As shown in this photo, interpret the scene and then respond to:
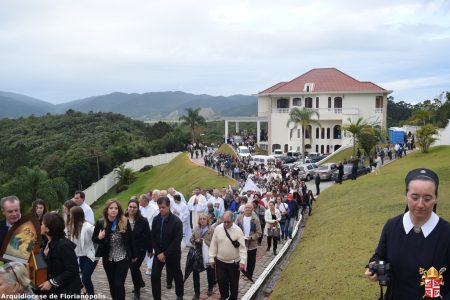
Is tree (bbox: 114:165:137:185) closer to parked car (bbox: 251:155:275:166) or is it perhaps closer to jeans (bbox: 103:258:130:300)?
parked car (bbox: 251:155:275:166)

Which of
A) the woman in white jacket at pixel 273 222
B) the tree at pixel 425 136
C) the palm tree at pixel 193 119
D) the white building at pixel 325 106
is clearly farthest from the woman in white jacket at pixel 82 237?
the palm tree at pixel 193 119

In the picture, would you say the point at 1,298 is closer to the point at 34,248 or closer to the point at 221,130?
the point at 34,248

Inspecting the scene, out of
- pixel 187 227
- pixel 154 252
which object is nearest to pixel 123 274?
pixel 154 252

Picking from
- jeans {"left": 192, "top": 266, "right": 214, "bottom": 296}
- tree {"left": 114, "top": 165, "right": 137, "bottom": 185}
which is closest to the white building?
tree {"left": 114, "top": 165, "right": 137, "bottom": 185}

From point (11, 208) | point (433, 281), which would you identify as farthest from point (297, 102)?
point (433, 281)

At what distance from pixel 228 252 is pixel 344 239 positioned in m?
6.31

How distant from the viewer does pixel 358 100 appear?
51.0 metres

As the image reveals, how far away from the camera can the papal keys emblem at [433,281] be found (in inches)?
137

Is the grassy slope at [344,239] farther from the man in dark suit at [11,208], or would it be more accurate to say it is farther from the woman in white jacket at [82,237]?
the man in dark suit at [11,208]

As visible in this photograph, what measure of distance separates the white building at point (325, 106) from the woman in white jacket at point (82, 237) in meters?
43.3

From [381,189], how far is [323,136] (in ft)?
104

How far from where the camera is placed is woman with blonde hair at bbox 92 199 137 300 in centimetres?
671

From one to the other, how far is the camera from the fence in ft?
141

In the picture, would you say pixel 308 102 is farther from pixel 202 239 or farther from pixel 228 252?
pixel 228 252
